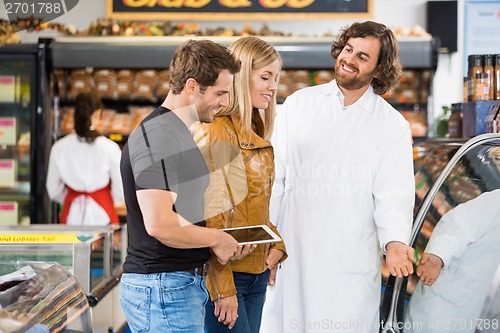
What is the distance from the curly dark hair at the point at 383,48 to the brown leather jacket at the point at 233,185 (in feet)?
1.99

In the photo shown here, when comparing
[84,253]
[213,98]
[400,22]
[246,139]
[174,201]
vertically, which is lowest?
[84,253]

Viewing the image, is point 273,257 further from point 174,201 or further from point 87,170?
point 87,170

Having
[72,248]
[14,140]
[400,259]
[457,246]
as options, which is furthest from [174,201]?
[14,140]

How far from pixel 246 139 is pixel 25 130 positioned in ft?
13.7

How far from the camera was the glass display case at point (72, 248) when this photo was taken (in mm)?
3574

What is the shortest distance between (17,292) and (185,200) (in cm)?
51

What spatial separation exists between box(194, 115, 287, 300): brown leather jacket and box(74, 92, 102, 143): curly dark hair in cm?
283

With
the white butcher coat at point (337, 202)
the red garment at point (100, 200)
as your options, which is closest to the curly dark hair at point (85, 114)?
the red garment at point (100, 200)

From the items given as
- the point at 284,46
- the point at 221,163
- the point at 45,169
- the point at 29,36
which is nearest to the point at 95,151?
the point at 45,169

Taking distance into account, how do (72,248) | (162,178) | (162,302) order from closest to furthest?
(162,178) < (162,302) < (72,248)

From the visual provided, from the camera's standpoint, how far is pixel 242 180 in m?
2.45

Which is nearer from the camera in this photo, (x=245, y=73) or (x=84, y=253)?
(x=245, y=73)

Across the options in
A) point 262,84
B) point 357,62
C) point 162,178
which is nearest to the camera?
point 162,178

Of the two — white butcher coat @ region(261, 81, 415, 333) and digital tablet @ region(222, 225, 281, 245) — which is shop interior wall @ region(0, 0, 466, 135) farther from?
digital tablet @ region(222, 225, 281, 245)
